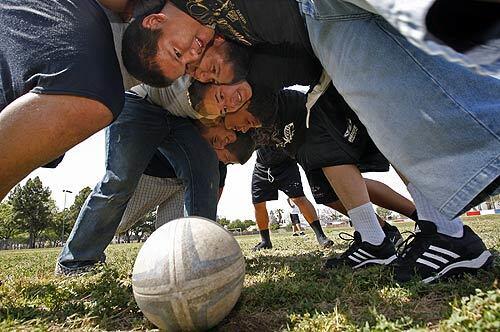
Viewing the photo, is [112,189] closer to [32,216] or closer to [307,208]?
[307,208]

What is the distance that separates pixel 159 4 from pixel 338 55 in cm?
158

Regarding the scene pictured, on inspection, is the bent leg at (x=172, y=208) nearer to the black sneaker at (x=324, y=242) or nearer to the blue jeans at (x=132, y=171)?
the blue jeans at (x=132, y=171)

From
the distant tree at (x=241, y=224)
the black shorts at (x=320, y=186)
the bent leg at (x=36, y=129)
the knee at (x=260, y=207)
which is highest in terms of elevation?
the bent leg at (x=36, y=129)

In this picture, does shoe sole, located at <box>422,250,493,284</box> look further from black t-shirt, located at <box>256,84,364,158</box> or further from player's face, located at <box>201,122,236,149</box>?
player's face, located at <box>201,122,236,149</box>

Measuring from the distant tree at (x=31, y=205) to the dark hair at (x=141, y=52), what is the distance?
224ft

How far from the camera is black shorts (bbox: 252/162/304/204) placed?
8.04 meters

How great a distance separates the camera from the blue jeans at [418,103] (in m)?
1.87

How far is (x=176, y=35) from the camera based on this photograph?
3057mm

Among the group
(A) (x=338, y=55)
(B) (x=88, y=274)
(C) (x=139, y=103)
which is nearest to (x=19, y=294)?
(B) (x=88, y=274)

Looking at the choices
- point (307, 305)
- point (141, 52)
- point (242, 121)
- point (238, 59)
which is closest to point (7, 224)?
point (242, 121)

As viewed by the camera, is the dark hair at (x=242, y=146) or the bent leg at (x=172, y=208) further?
the bent leg at (x=172, y=208)

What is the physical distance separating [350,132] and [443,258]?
150cm

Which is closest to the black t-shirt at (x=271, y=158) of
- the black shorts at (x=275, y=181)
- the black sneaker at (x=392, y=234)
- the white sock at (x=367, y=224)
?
the black shorts at (x=275, y=181)

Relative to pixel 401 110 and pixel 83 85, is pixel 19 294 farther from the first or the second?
pixel 401 110
